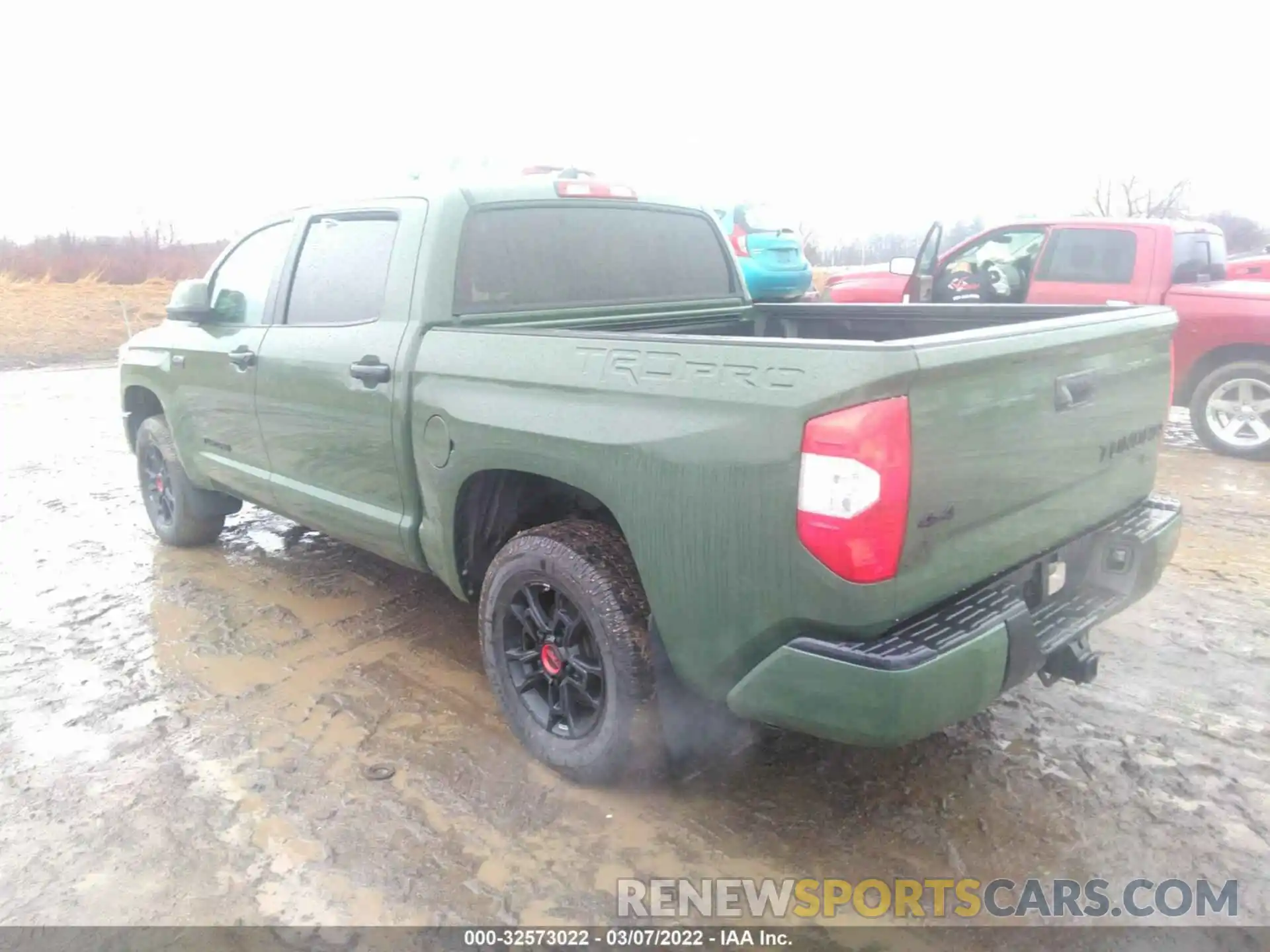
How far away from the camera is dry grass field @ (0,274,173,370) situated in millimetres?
16828

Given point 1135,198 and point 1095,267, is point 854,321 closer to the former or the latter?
point 1095,267

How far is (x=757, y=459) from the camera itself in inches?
89.3

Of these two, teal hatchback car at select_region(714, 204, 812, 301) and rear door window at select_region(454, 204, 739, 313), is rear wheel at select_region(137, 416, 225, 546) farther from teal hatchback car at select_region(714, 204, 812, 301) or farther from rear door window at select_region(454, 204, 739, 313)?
teal hatchback car at select_region(714, 204, 812, 301)

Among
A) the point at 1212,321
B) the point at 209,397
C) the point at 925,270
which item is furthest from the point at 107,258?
the point at 1212,321

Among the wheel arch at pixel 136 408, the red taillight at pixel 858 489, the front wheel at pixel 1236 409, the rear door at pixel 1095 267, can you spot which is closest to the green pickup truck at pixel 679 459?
the red taillight at pixel 858 489

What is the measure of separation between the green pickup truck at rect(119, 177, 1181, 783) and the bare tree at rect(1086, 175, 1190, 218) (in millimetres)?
22724

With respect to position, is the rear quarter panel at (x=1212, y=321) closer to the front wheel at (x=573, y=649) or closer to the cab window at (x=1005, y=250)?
the cab window at (x=1005, y=250)

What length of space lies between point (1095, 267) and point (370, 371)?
19.7 feet

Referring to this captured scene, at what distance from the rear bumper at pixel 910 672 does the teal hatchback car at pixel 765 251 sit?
8.12 meters

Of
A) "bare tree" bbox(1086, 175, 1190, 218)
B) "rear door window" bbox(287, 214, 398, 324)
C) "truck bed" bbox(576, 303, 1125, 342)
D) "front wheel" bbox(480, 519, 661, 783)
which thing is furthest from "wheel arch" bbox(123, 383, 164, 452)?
"bare tree" bbox(1086, 175, 1190, 218)

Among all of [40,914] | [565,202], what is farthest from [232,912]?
[565,202]

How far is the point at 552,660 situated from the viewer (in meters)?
3.04

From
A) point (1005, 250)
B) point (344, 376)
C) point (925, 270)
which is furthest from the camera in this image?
point (925, 270)

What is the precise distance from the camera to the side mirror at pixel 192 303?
449cm
